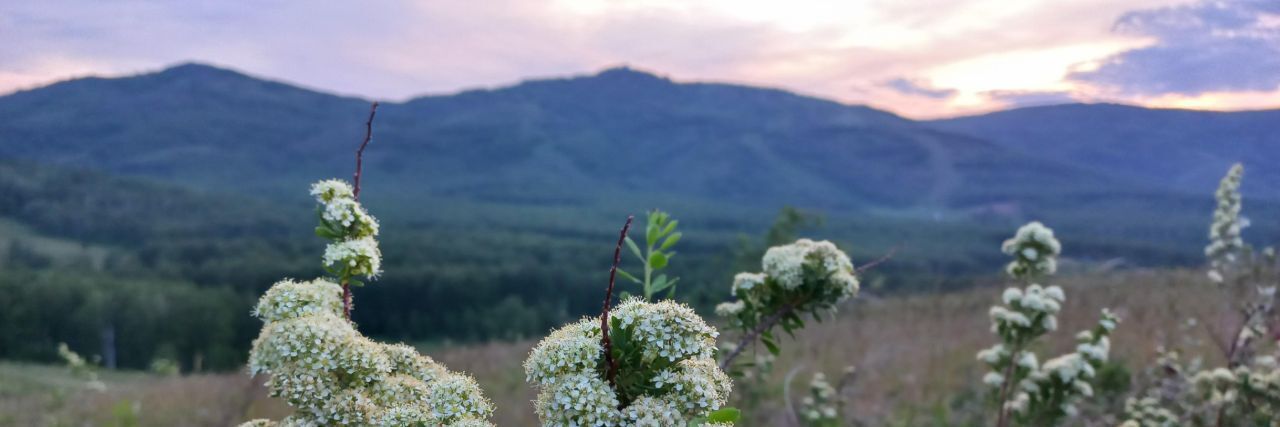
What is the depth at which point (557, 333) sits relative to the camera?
225 centimetres

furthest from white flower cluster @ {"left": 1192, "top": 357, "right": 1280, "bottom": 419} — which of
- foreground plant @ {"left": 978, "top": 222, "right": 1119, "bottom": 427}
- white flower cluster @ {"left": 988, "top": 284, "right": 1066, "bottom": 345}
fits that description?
white flower cluster @ {"left": 988, "top": 284, "right": 1066, "bottom": 345}

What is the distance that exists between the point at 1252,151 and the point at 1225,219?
50.1ft

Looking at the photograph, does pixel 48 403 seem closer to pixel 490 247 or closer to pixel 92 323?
pixel 92 323

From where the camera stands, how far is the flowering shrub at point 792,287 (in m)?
4.31

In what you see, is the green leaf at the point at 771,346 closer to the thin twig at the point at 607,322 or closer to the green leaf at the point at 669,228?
the green leaf at the point at 669,228

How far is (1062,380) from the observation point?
6383 mm

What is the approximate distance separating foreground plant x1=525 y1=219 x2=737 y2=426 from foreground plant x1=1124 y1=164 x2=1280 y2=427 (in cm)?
595

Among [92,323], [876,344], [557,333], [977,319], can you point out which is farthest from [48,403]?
[92,323]

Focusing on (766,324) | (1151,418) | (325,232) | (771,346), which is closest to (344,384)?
(325,232)

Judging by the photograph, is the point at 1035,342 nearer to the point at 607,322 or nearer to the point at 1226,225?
the point at 607,322

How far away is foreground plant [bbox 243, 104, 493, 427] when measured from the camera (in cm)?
212

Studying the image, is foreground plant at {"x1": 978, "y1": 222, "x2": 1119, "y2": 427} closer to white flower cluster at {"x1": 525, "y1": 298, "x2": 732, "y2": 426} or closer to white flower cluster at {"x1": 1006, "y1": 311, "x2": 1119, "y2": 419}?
white flower cluster at {"x1": 1006, "y1": 311, "x2": 1119, "y2": 419}

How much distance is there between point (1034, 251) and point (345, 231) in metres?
5.95

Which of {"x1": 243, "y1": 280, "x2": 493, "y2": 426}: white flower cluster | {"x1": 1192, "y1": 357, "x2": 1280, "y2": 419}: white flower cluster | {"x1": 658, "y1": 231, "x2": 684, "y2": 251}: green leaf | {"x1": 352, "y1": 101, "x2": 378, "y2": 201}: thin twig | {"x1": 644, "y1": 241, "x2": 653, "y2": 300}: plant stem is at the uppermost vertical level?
{"x1": 352, "y1": 101, "x2": 378, "y2": 201}: thin twig
